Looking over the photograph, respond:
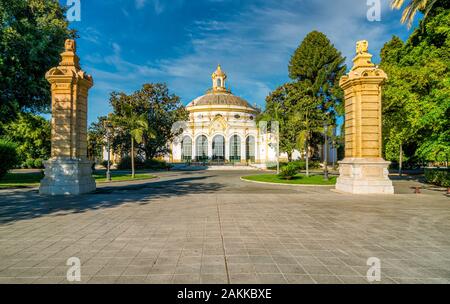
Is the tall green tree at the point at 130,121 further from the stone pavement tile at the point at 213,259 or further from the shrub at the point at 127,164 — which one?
the stone pavement tile at the point at 213,259

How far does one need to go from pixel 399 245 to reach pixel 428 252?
51 cm

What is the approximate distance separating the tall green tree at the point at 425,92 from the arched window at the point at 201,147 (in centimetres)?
4273

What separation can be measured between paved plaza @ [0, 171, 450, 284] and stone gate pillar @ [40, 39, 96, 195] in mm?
3142

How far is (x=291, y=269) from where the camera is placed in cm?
416

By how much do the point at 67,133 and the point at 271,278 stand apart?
44.7ft

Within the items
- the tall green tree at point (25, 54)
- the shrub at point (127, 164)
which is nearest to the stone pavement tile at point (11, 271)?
the tall green tree at point (25, 54)

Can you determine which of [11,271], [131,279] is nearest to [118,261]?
[131,279]

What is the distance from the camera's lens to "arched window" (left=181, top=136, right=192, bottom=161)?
202 feet

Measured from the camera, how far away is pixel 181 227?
680 cm

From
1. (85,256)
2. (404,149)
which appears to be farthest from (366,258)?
(404,149)

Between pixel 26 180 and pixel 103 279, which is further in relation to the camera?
pixel 26 180

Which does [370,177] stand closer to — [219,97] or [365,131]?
[365,131]

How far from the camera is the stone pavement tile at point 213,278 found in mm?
3723

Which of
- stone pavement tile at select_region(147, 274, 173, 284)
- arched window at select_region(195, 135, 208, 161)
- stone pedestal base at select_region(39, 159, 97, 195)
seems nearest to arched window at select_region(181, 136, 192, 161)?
arched window at select_region(195, 135, 208, 161)
